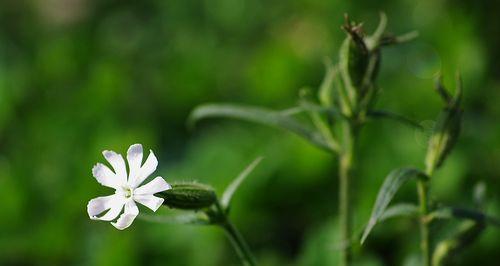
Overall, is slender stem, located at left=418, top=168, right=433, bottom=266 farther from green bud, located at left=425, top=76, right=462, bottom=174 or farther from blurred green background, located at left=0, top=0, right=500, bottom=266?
blurred green background, located at left=0, top=0, right=500, bottom=266

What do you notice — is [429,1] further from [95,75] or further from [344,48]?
[344,48]

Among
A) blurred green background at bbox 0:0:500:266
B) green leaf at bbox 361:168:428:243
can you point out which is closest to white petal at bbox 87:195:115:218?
green leaf at bbox 361:168:428:243

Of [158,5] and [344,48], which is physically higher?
[158,5]

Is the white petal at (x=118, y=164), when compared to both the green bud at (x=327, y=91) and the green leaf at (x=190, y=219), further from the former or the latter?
the green bud at (x=327, y=91)

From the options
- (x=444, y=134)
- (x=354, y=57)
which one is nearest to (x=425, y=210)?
(x=444, y=134)

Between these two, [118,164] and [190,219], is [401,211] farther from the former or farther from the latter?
[118,164]

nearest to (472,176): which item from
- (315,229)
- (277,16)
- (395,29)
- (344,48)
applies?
(315,229)
